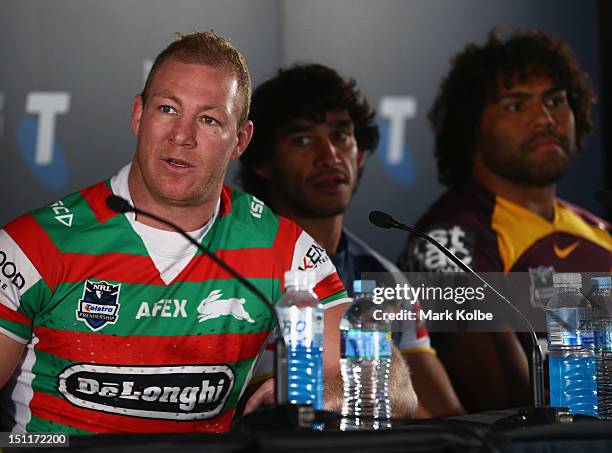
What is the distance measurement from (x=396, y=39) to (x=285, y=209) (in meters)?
0.83

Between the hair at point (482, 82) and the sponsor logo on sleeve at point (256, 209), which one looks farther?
the hair at point (482, 82)

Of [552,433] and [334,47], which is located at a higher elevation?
[334,47]

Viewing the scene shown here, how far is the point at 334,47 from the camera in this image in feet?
11.6

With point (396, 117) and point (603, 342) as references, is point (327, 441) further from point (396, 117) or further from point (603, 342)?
point (396, 117)

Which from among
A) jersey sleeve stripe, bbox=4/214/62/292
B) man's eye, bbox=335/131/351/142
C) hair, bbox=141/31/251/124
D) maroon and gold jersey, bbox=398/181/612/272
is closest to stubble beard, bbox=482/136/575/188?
maroon and gold jersey, bbox=398/181/612/272

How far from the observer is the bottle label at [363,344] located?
2.05 meters

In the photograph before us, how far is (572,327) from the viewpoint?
214cm

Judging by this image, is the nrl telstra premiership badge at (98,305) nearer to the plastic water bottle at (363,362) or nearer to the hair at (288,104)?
the plastic water bottle at (363,362)

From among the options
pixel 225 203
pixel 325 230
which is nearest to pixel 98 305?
pixel 225 203

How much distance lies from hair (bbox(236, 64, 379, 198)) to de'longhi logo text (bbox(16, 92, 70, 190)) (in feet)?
Result: 2.18

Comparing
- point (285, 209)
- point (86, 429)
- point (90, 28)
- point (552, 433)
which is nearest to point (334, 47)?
point (285, 209)

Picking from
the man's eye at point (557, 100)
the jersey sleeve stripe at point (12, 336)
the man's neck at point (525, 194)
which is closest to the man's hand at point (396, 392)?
the jersey sleeve stripe at point (12, 336)

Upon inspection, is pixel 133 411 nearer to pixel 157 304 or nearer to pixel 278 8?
pixel 157 304

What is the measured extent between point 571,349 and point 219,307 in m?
0.82
